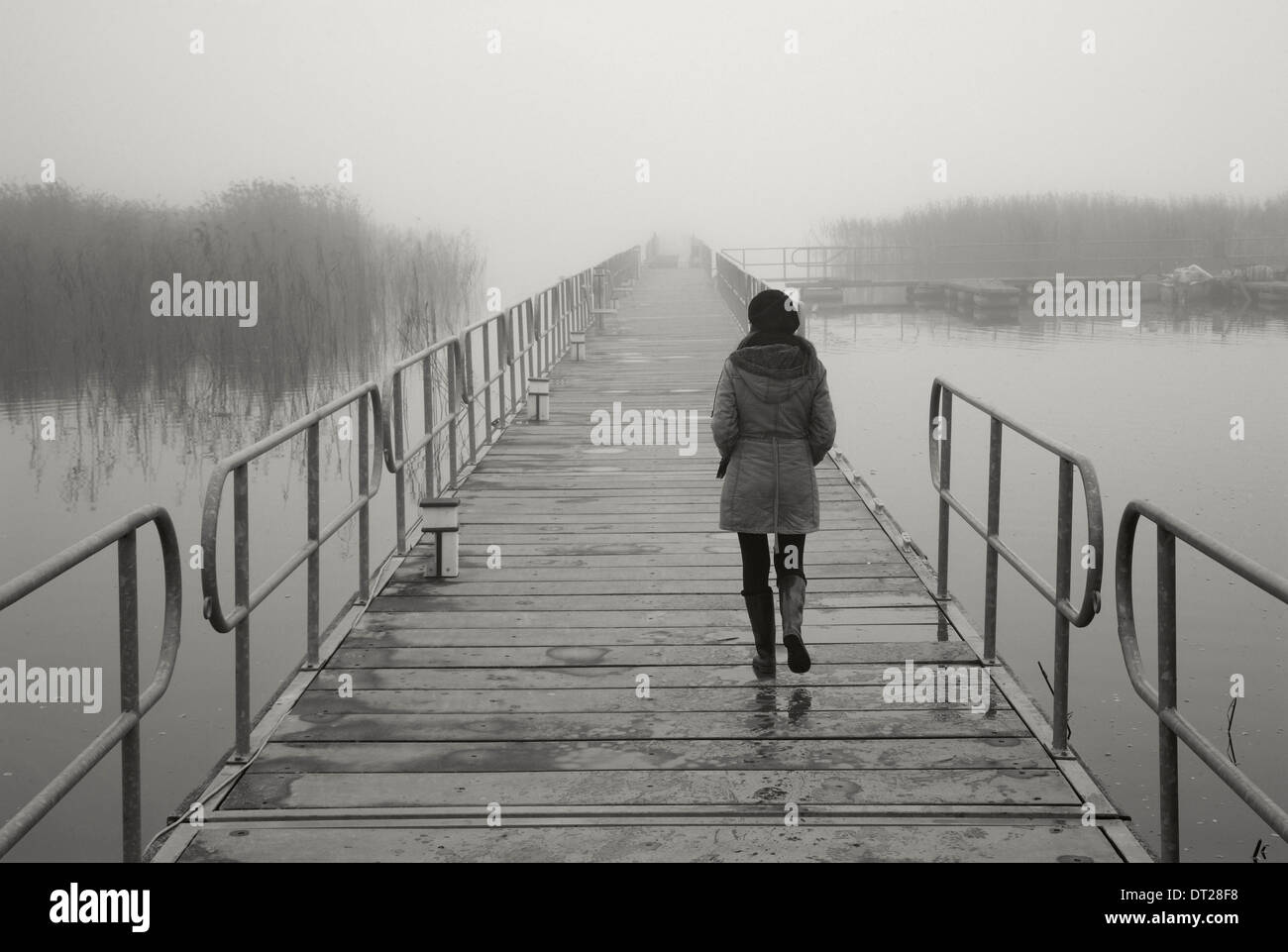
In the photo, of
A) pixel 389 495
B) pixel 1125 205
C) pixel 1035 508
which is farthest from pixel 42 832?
pixel 1125 205

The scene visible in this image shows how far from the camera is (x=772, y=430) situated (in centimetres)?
540

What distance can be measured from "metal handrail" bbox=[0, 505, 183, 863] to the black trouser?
7.26 feet

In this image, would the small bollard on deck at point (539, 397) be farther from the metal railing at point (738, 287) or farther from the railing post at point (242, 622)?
the railing post at point (242, 622)

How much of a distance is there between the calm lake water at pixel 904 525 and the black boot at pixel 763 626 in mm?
2006

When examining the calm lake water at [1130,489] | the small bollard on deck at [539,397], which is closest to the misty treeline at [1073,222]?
the calm lake water at [1130,489]

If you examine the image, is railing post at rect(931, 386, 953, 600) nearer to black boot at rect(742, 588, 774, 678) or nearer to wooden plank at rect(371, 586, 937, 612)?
wooden plank at rect(371, 586, 937, 612)

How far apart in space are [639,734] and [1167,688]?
1.85 m

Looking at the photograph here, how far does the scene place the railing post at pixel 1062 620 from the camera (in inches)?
185

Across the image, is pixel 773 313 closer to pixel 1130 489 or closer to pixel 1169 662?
pixel 1169 662

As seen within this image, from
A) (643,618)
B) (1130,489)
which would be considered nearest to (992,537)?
(643,618)

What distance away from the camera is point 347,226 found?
89.1ft

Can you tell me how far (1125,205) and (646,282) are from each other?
53.7 ft

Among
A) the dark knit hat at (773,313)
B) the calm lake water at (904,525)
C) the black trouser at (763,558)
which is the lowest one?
the calm lake water at (904,525)
